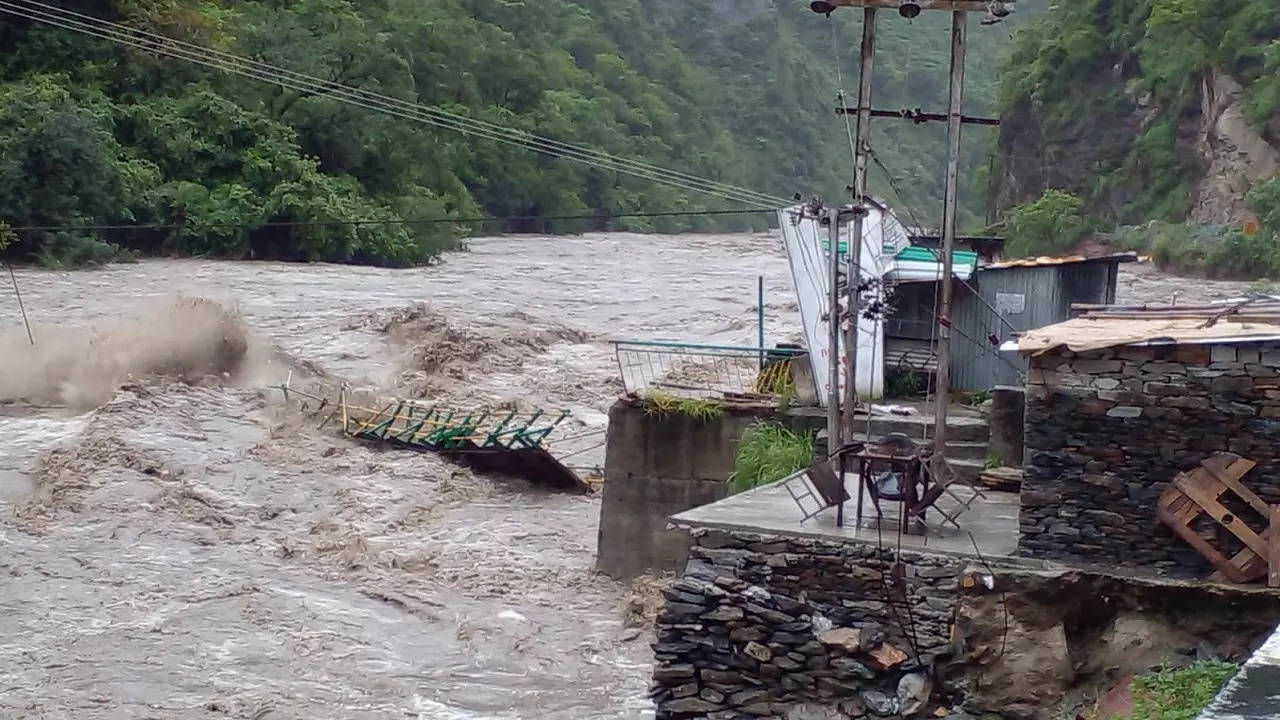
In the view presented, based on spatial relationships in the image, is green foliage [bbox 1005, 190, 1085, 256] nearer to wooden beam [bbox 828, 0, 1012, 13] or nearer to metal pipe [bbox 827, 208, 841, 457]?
metal pipe [bbox 827, 208, 841, 457]

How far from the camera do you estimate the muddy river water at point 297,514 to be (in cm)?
1415

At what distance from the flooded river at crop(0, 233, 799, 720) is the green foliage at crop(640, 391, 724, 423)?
2129 millimetres

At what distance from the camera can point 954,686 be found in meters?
9.58

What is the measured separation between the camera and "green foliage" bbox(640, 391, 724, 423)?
15383 mm

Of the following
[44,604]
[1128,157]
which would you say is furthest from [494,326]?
[1128,157]

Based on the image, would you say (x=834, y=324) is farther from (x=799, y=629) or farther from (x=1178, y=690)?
(x=1178, y=690)

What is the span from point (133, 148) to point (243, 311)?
10.3 metres

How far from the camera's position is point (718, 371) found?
65.3 ft

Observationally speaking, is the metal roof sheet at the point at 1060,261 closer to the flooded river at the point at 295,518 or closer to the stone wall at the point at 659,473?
the stone wall at the point at 659,473

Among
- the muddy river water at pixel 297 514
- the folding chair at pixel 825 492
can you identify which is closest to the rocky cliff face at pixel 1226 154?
the muddy river water at pixel 297 514

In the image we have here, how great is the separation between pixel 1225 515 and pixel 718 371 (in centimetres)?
1114

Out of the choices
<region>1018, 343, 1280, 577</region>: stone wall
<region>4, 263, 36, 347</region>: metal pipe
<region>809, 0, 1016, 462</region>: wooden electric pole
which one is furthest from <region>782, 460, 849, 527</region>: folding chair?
<region>4, 263, 36, 347</region>: metal pipe

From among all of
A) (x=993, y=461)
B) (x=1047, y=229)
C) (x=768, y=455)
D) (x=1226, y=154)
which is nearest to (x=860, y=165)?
(x=993, y=461)

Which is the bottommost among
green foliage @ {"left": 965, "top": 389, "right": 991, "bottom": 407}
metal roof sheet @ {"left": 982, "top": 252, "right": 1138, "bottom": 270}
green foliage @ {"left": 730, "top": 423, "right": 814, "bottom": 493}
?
green foliage @ {"left": 730, "top": 423, "right": 814, "bottom": 493}
